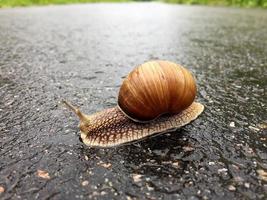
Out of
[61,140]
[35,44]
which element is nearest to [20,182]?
[61,140]

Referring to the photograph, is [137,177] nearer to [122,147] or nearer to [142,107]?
[122,147]

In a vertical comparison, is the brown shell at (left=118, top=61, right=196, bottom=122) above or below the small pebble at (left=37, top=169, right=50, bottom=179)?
above

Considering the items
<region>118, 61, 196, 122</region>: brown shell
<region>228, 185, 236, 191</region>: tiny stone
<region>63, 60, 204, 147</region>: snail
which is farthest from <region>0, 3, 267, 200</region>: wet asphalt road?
<region>118, 61, 196, 122</region>: brown shell

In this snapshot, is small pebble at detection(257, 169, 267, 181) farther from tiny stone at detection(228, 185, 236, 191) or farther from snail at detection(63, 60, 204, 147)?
snail at detection(63, 60, 204, 147)

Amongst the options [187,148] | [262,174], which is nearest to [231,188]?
[262,174]

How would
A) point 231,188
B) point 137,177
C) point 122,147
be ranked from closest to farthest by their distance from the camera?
point 231,188, point 137,177, point 122,147

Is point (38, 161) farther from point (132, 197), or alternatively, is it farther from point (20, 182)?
point (132, 197)

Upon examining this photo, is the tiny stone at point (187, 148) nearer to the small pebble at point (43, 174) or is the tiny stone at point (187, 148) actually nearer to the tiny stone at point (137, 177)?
the tiny stone at point (137, 177)
